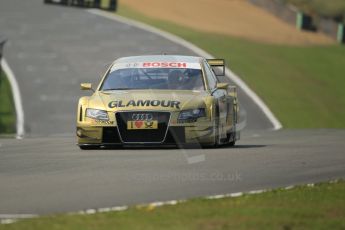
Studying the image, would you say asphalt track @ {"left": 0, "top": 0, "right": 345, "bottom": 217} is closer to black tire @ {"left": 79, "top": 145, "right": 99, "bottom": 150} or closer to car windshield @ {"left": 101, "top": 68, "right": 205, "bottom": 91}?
black tire @ {"left": 79, "top": 145, "right": 99, "bottom": 150}

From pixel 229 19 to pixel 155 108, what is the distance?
1897 inches

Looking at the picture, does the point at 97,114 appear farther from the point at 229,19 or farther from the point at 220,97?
the point at 229,19

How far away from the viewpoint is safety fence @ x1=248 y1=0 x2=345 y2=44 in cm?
6289

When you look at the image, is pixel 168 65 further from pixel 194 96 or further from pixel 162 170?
pixel 162 170

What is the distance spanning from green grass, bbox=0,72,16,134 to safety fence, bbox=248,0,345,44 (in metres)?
25.6

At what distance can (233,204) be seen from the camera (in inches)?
401

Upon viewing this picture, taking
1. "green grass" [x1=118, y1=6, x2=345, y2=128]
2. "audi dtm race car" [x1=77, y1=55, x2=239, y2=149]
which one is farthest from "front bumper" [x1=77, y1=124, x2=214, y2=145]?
"green grass" [x1=118, y1=6, x2=345, y2=128]

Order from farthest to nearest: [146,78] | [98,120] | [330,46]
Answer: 1. [330,46]
2. [146,78]
3. [98,120]

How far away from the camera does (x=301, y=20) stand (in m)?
64.9

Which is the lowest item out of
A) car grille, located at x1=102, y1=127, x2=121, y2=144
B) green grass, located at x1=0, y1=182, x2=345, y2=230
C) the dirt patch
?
the dirt patch

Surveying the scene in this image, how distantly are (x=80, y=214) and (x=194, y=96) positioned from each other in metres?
7.06

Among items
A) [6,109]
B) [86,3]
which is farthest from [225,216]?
[86,3]

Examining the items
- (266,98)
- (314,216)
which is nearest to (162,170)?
(314,216)

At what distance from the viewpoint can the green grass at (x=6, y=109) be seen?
→ 3255 cm
